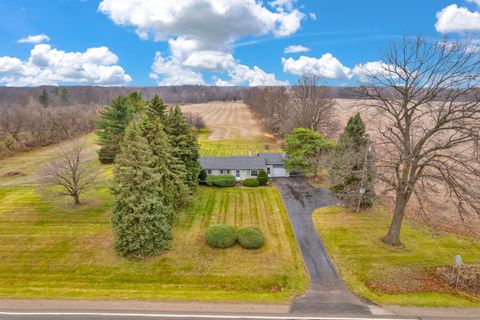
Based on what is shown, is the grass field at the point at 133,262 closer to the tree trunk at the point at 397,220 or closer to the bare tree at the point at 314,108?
the tree trunk at the point at 397,220

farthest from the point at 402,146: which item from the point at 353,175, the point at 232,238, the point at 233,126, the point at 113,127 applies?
the point at 233,126

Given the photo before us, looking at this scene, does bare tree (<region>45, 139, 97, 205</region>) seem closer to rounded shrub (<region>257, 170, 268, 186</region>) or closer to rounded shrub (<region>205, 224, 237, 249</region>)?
rounded shrub (<region>205, 224, 237, 249</region>)

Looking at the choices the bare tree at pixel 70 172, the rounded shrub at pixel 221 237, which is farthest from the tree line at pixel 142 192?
the bare tree at pixel 70 172

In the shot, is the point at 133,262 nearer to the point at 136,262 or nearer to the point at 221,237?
the point at 136,262

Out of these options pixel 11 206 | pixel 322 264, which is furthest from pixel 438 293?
pixel 11 206

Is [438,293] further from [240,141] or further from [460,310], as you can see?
[240,141]

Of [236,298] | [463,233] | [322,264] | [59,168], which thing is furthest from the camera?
[59,168]

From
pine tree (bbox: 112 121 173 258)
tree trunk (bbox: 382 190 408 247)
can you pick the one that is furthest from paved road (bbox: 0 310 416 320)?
tree trunk (bbox: 382 190 408 247)
